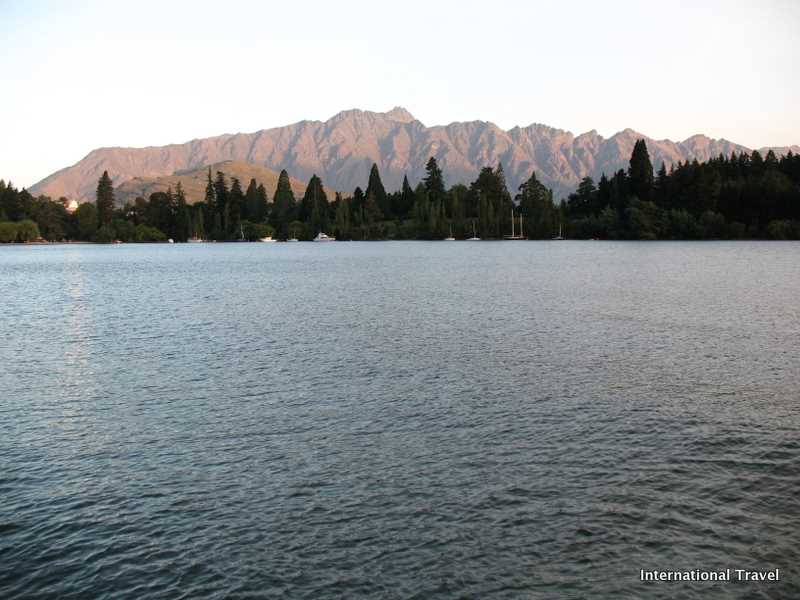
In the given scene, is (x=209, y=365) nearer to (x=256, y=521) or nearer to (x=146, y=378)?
(x=146, y=378)

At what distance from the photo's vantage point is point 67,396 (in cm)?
3181

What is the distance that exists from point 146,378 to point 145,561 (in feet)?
67.4

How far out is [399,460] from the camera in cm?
2289

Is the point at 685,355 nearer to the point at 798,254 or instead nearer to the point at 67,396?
the point at 67,396

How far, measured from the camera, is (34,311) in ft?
→ 220

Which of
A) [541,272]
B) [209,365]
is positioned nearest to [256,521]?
[209,365]

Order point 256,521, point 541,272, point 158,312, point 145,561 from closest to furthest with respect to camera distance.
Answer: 1. point 145,561
2. point 256,521
3. point 158,312
4. point 541,272

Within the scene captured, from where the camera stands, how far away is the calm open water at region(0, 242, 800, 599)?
629 inches

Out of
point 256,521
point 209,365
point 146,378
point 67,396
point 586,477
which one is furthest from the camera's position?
point 209,365

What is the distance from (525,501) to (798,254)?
14910 cm

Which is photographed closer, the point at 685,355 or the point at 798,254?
the point at 685,355

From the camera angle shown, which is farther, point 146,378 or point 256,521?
point 146,378

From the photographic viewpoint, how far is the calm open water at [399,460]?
15969mm

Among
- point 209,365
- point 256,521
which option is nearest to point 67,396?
point 209,365
